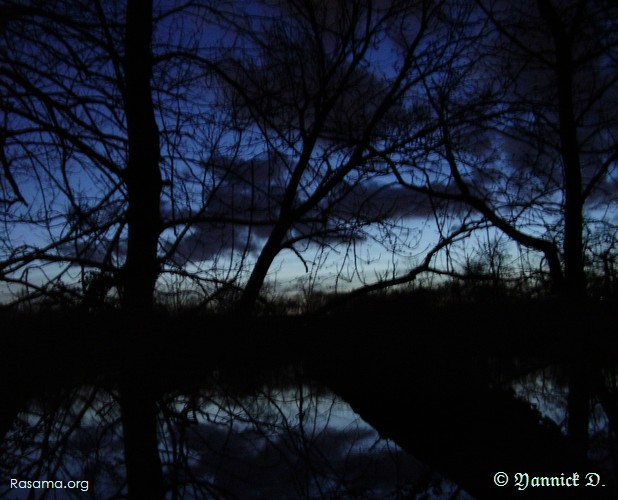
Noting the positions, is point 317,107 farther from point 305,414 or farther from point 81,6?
point 305,414

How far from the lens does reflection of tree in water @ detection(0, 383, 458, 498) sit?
61.2 inches

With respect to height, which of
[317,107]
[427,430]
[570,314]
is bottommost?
[427,430]

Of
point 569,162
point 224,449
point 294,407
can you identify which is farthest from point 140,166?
point 569,162

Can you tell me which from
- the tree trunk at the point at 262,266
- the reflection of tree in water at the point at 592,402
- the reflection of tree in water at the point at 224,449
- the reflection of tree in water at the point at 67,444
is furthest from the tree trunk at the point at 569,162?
the reflection of tree in water at the point at 67,444

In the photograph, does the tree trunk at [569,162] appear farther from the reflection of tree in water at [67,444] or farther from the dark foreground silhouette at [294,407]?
the reflection of tree in water at [67,444]

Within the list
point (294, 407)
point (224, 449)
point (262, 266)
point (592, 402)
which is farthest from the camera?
point (262, 266)

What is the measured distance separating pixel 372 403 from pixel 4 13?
3.12 m

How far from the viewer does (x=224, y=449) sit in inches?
72.8

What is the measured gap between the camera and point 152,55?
12.6 feet

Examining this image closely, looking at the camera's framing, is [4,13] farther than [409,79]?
No

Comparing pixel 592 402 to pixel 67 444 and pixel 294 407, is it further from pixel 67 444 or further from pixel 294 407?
pixel 67 444

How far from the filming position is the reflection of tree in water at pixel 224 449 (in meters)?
1.55

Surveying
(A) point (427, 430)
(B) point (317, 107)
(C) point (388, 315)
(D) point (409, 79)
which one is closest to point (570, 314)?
(C) point (388, 315)

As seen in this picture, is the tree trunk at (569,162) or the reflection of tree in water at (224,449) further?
the tree trunk at (569,162)
